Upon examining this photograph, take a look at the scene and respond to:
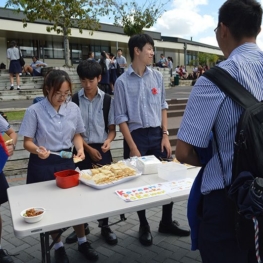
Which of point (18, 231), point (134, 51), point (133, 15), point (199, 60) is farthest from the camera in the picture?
point (199, 60)

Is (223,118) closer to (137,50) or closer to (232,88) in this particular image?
(232,88)

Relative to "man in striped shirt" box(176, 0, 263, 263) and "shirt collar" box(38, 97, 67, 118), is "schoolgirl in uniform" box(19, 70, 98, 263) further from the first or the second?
"man in striped shirt" box(176, 0, 263, 263)

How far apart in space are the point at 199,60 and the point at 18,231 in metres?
39.0

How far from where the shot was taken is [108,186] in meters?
2.23

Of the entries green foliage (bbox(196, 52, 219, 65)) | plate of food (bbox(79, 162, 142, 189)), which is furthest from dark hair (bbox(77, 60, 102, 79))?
green foliage (bbox(196, 52, 219, 65))

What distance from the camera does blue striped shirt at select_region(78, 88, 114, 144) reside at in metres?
2.98

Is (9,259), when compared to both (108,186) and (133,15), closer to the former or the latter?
(108,186)

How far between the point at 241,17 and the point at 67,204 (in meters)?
1.45

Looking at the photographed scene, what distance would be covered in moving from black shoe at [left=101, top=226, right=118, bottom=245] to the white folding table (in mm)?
1038

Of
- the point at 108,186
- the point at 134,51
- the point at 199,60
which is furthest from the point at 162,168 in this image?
the point at 199,60

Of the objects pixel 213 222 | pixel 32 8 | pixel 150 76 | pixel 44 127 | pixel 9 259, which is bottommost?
pixel 9 259

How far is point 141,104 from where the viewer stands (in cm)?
293

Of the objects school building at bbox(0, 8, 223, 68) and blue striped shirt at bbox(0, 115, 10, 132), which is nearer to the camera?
blue striped shirt at bbox(0, 115, 10, 132)

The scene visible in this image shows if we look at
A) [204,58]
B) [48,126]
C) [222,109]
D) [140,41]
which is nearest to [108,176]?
[48,126]
